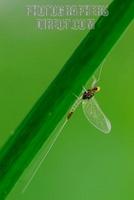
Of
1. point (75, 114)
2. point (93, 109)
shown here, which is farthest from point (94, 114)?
point (75, 114)

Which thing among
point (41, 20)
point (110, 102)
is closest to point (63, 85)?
point (41, 20)

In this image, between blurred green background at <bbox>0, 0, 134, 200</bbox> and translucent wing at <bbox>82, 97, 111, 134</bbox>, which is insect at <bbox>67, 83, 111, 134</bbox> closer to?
translucent wing at <bbox>82, 97, 111, 134</bbox>

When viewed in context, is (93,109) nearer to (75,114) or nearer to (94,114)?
(94,114)

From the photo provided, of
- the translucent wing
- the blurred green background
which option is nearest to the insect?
the translucent wing

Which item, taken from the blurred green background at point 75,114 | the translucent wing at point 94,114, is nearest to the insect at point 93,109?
the translucent wing at point 94,114

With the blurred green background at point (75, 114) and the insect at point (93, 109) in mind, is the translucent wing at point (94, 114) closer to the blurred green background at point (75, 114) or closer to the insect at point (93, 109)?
the insect at point (93, 109)

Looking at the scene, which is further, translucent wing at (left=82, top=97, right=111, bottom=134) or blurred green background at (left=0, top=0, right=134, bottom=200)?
blurred green background at (left=0, top=0, right=134, bottom=200)

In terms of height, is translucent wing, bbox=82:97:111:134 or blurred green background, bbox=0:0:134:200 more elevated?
blurred green background, bbox=0:0:134:200
